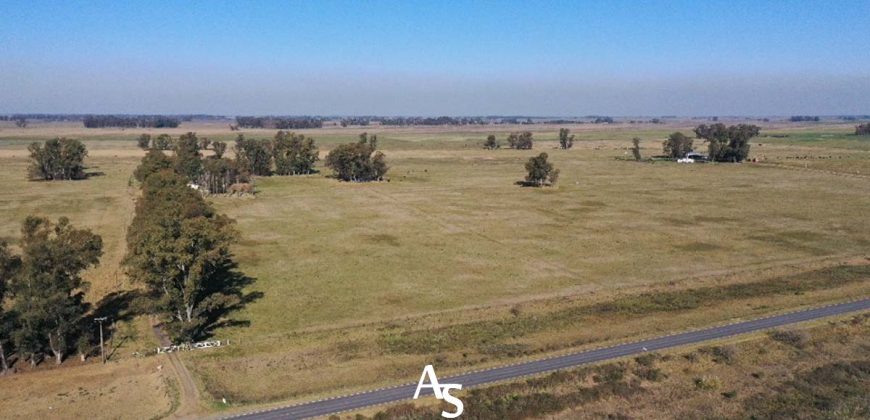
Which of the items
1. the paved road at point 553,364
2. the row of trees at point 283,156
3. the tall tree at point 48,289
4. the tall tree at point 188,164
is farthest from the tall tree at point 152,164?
the paved road at point 553,364

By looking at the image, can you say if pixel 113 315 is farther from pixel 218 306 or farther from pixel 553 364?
pixel 553 364

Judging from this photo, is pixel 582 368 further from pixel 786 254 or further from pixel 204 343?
pixel 786 254

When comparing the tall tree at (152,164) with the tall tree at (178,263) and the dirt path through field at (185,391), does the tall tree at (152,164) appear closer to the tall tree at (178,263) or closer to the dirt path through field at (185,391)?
the tall tree at (178,263)

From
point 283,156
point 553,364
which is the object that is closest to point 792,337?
point 553,364

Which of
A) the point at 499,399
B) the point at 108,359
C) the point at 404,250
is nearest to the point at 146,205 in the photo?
the point at 108,359

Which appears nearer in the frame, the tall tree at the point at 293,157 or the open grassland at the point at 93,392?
the open grassland at the point at 93,392

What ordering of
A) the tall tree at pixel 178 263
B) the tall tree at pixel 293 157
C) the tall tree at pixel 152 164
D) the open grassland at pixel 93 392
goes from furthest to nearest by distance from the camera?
the tall tree at pixel 293 157 → the tall tree at pixel 152 164 → the tall tree at pixel 178 263 → the open grassland at pixel 93 392
